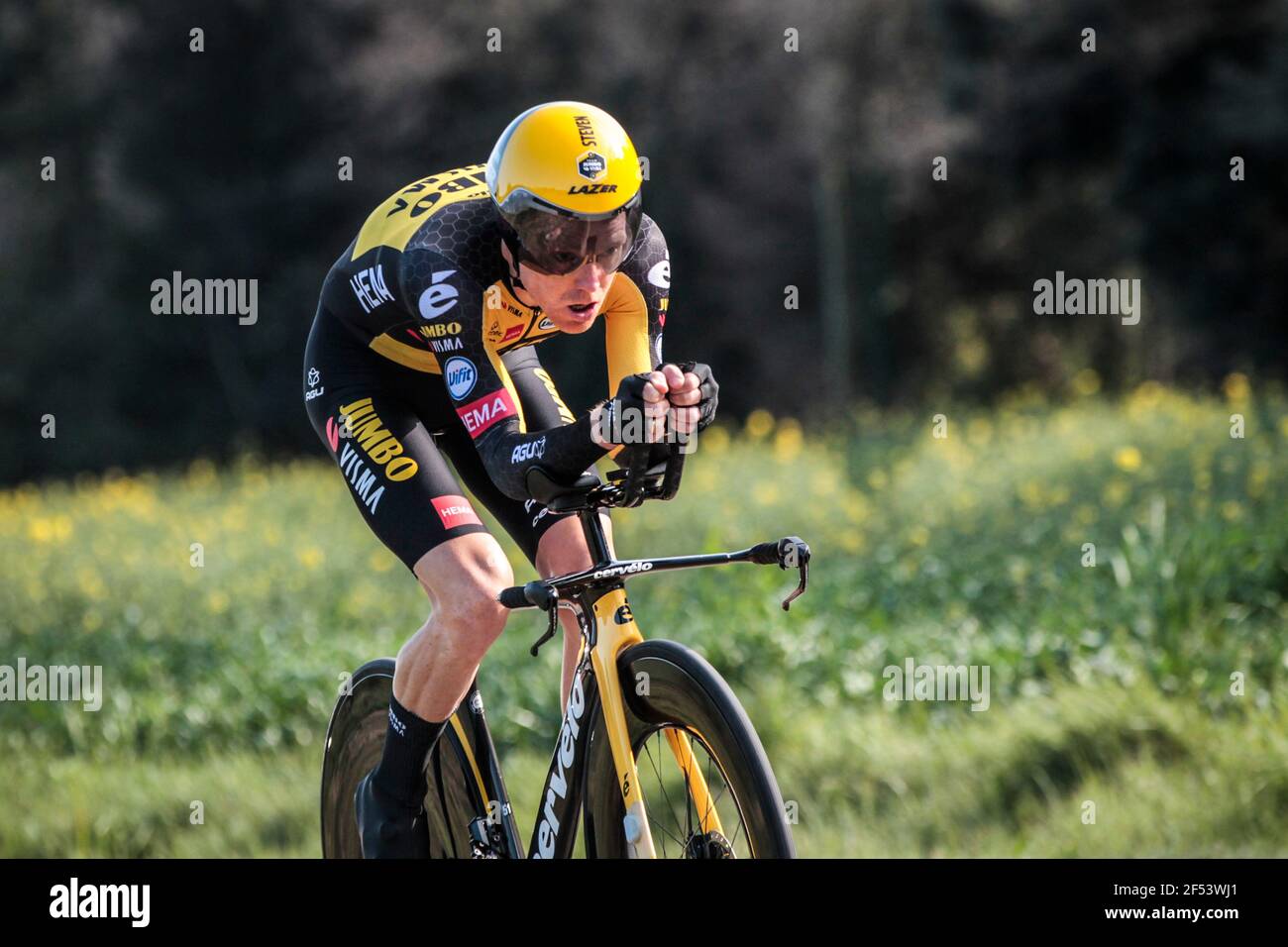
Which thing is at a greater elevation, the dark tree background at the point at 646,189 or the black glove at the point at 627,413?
the dark tree background at the point at 646,189

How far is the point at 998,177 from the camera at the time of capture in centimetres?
2289

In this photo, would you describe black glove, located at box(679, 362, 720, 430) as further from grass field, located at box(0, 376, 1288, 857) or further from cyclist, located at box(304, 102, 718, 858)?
grass field, located at box(0, 376, 1288, 857)

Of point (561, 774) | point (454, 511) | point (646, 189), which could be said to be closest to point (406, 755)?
point (561, 774)

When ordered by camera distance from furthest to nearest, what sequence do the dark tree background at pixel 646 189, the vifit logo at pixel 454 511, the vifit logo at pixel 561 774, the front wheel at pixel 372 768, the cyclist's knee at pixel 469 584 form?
the dark tree background at pixel 646 189 < the front wheel at pixel 372 768 < the vifit logo at pixel 454 511 < the cyclist's knee at pixel 469 584 < the vifit logo at pixel 561 774

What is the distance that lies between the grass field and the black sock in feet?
6.45

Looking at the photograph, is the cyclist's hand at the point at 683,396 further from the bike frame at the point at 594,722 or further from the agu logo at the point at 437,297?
the agu logo at the point at 437,297

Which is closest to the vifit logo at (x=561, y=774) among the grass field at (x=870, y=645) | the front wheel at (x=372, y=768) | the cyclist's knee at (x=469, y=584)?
the cyclist's knee at (x=469, y=584)

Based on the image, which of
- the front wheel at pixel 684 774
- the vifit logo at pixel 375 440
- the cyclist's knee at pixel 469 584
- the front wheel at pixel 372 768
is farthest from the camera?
the front wheel at pixel 372 768

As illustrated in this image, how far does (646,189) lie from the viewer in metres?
26.9

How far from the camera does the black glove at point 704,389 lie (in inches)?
134

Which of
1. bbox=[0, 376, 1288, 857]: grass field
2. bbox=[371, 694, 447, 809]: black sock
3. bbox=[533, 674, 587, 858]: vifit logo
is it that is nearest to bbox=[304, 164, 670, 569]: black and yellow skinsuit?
bbox=[371, 694, 447, 809]: black sock

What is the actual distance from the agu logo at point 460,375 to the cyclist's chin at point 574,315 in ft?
0.86

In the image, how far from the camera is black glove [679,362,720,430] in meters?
3.39
